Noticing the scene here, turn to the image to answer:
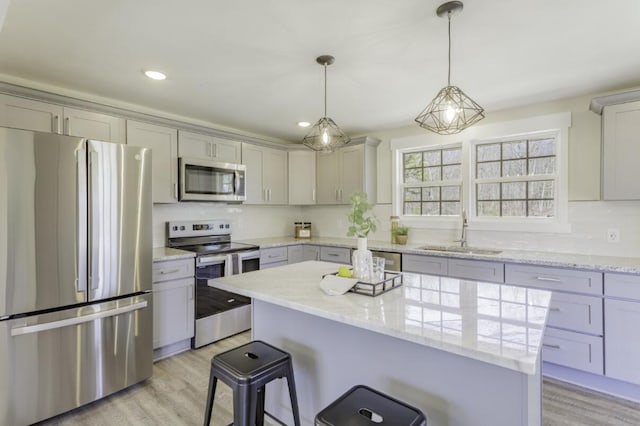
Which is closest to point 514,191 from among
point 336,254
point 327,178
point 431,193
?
point 431,193

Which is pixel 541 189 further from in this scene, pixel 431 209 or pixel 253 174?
pixel 253 174

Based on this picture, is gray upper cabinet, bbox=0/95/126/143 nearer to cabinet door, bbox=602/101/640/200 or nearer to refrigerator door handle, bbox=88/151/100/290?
refrigerator door handle, bbox=88/151/100/290

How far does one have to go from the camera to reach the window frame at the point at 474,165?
2980 millimetres

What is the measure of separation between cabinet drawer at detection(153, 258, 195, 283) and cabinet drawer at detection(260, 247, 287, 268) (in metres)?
0.86

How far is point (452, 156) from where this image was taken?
3.72m

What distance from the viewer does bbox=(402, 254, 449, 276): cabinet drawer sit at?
3.04 metres

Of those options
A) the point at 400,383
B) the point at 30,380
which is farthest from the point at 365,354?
the point at 30,380

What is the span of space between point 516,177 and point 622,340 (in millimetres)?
1630

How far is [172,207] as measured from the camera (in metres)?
3.51

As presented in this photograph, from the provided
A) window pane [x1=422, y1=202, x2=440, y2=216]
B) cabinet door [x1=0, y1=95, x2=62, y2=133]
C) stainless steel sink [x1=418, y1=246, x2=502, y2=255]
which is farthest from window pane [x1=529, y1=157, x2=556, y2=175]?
cabinet door [x1=0, y1=95, x2=62, y2=133]

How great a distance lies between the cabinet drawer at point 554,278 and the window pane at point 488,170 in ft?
3.81

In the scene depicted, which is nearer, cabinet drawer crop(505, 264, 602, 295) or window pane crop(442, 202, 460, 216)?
cabinet drawer crop(505, 264, 602, 295)

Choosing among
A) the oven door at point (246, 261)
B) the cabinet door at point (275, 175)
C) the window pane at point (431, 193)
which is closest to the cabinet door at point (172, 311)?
the oven door at point (246, 261)

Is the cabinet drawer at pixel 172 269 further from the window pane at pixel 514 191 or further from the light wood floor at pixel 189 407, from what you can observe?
the window pane at pixel 514 191
